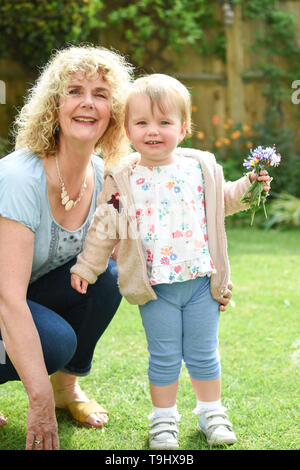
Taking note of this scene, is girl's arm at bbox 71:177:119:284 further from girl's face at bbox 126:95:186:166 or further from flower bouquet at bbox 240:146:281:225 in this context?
flower bouquet at bbox 240:146:281:225

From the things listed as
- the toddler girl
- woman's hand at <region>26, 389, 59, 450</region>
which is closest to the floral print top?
the toddler girl

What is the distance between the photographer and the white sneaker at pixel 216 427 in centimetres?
200

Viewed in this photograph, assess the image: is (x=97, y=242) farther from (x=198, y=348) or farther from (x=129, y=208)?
(x=198, y=348)

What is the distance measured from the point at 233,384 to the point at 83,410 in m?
0.65

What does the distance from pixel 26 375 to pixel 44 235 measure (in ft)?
1.67

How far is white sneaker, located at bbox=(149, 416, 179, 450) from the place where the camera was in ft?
6.50

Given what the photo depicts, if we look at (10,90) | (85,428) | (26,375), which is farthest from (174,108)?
(10,90)

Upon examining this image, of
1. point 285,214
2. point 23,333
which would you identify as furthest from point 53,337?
point 285,214

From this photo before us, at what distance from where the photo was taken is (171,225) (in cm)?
205

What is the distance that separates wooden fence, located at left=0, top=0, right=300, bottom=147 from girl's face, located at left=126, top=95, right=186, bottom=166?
507 cm

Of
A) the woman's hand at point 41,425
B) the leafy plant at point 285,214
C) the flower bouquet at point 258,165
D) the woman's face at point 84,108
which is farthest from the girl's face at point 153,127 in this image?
the leafy plant at point 285,214

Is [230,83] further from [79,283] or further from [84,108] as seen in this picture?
[79,283]

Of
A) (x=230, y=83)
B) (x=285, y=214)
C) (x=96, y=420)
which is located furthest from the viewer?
(x=230, y=83)

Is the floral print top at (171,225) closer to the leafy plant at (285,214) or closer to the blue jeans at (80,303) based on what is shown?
the blue jeans at (80,303)
